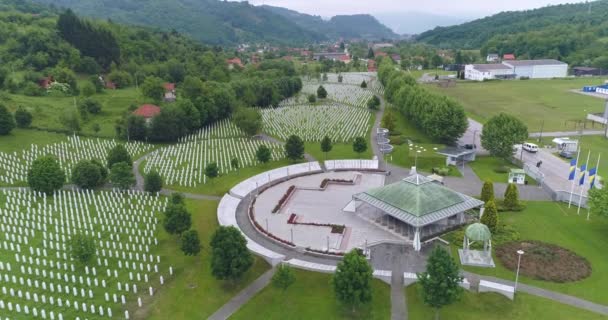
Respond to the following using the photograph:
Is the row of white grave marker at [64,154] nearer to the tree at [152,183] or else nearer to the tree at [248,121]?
the tree at [152,183]

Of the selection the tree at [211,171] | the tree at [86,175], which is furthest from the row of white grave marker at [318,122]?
the tree at [86,175]

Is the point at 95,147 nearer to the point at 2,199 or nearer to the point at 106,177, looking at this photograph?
the point at 106,177

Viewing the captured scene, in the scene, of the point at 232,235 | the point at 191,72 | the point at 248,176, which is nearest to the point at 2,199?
the point at 248,176

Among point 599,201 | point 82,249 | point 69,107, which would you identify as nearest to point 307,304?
point 82,249

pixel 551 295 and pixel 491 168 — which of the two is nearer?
pixel 551 295

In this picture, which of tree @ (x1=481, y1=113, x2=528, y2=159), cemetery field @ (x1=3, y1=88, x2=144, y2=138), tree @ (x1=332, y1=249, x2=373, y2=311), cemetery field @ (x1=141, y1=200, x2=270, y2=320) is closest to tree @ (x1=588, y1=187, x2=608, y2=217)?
tree @ (x1=481, y1=113, x2=528, y2=159)

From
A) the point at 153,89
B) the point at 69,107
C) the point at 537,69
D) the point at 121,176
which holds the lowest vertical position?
the point at 121,176

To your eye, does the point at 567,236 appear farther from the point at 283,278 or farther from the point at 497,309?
the point at 283,278
